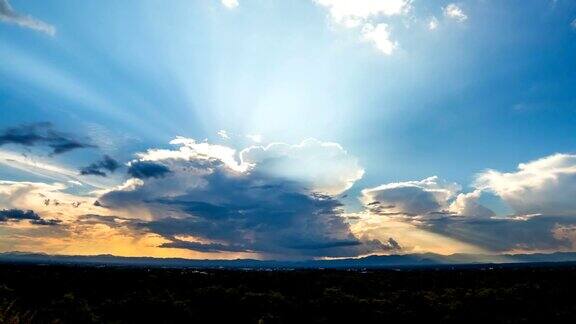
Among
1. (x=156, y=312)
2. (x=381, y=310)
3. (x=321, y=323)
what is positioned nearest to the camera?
(x=321, y=323)

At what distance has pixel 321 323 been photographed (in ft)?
98.9

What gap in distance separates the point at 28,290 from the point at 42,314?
3938cm

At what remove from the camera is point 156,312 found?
3209 cm

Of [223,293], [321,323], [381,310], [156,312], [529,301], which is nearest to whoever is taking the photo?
[321,323]

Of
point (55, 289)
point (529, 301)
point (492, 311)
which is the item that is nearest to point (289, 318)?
point (492, 311)

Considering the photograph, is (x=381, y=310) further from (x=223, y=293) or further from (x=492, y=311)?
(x=223, y=293)

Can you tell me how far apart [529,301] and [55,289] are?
60325 mm

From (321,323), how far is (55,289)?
51.5 meters

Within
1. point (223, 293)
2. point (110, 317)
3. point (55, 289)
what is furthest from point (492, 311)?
point (55, 289)

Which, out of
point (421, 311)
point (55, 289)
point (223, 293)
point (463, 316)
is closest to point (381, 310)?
Result: point (421, 311)

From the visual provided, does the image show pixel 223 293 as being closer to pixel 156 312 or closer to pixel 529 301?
pixel 156 312

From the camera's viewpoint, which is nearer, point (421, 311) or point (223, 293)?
point (421, 311)

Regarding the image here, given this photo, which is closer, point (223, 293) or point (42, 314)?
point (42, 314)

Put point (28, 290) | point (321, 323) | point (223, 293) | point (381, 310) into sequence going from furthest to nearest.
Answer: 1. point (28, 290)
2. point (223, 293)
3. point (381, 310)
4. point (321, 323)
